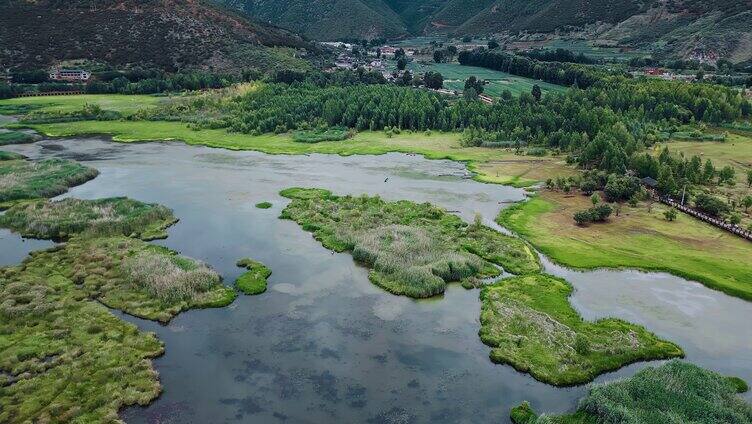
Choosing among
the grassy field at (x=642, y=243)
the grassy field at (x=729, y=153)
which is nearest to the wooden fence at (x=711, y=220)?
the grassy field at (x=642, y=243)

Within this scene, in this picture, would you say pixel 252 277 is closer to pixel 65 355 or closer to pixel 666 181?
pixel 65 355

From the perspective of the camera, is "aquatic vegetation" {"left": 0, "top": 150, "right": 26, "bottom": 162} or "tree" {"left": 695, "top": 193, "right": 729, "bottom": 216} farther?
"aquatic vegetation" {"left": 0, "top": 150, "right": 26, "bottom": 162}

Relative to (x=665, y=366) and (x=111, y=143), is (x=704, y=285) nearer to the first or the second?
(x=665, y=366)

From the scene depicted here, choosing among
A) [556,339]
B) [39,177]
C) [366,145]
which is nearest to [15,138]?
[39,177]

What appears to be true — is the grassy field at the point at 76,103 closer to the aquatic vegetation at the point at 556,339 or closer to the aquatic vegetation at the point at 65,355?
the aquatic vegetation at the point at 65,355

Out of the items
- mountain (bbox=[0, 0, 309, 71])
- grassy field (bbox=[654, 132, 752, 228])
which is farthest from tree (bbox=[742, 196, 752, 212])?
mountain (bbox=[0, 0, 309, 71])

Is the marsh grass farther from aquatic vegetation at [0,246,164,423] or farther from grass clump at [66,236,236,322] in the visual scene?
aquatic vegetation at [0,246,164,423]

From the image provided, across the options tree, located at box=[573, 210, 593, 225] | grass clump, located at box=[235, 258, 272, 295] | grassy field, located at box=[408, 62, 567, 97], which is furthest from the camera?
grassy field, located at box=[408, 62, 567, 97]

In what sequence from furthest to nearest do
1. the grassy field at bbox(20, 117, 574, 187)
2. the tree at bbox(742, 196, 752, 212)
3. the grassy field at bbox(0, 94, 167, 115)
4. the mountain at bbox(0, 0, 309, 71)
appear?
the mountain at bbox(0, 0, 309, 71)
the grassy field at bbox(0, 94, 167, 115)
the grassy field at bbox(20, 117, 574, 187)
the tree at bbox(742, 196, 752, 212)
